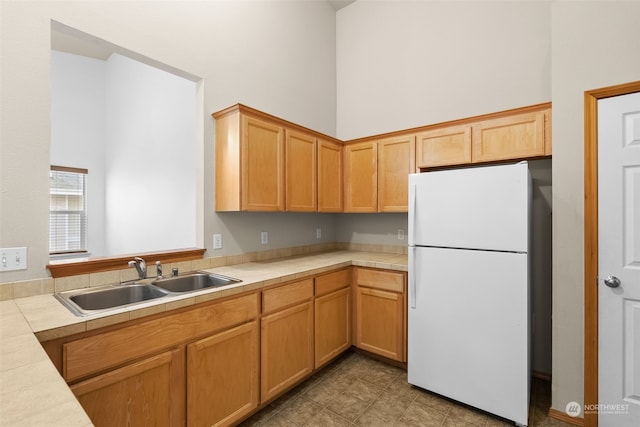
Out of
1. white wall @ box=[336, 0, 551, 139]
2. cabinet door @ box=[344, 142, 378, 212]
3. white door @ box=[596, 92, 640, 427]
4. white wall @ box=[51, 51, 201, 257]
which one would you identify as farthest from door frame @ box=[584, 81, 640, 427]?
white wall @ box=[51, 51, 201, 257]

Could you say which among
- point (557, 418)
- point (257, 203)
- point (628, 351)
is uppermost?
point (257, 203)

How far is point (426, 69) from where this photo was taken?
3.19 metres

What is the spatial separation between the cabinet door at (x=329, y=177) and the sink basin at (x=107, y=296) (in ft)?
5.50

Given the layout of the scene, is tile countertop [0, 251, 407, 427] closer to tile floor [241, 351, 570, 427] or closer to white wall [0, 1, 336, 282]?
white wall [0, 1, 336, 282]

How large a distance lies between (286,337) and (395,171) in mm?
1867

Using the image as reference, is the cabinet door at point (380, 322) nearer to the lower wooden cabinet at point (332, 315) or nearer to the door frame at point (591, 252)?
the lower wooden cabinet at point (332, 315)

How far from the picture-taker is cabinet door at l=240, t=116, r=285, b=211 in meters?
2.32

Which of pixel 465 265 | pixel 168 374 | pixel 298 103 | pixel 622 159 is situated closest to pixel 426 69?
pixel 298 103

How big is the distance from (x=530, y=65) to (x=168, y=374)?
3.51m

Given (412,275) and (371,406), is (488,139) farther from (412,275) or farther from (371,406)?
(371,406)

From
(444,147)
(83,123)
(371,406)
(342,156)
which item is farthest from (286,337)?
(83,123)

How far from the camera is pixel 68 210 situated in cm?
490

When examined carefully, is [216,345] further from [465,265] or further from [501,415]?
[501,415]

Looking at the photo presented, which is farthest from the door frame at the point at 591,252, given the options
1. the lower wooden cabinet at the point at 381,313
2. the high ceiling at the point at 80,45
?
the high ceiling at the point at 80,45
